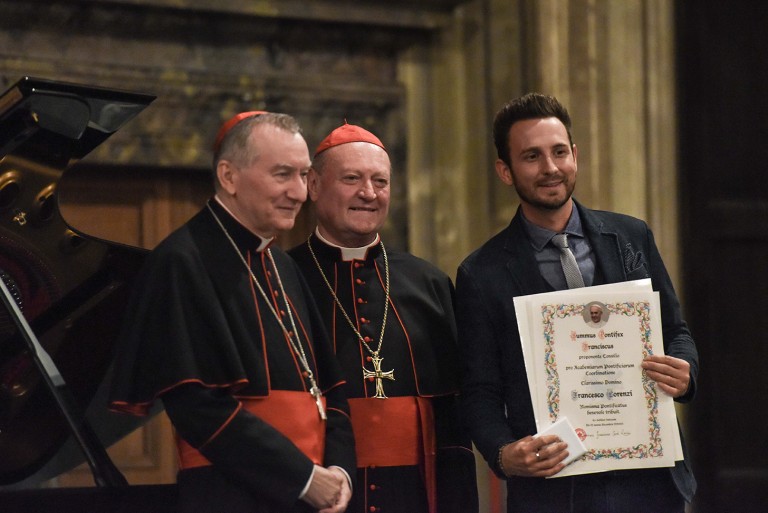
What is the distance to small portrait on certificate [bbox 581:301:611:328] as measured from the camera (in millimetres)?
2615

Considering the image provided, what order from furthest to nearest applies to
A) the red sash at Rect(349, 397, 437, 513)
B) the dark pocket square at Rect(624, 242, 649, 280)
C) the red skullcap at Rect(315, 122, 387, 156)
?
the red skullcap at Rect(315, 122, 387, 156)
the red sash at Rect(349, 397, 437, 513)
the dark pocket square at Rect(624, 242, 649, 280)

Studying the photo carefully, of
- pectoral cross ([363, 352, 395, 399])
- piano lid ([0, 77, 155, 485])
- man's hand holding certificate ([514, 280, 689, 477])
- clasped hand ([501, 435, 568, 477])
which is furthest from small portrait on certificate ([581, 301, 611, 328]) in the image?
piano lid ([0, 77, 155, 485])

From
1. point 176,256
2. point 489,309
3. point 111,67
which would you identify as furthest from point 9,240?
point 111,67

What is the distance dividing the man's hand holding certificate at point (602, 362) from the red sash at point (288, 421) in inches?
18.8

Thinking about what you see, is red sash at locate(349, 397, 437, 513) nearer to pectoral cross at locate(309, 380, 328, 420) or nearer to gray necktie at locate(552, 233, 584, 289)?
pectoral cross at locate(309, 380, 328, 420)

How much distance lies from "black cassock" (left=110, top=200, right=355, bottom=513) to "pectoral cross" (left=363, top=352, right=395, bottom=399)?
33 cm

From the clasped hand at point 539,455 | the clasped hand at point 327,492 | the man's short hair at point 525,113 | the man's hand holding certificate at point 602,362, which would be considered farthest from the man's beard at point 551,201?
the clasped hand at point 327,492

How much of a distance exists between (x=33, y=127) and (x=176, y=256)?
0.51 m

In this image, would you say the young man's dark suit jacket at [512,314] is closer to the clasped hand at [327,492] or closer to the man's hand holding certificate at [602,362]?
the man's hand holding certificate at [602,362]

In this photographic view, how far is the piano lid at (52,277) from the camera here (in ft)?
9.22

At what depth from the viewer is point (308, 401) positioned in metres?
2.49

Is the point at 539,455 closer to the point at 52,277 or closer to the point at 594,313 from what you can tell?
the point at 594,313

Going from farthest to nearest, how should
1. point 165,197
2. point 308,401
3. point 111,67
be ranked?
point 165,197
point 111,67
point 308,401

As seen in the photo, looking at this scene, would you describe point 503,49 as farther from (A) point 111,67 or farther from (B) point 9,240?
(B) point 9,240
